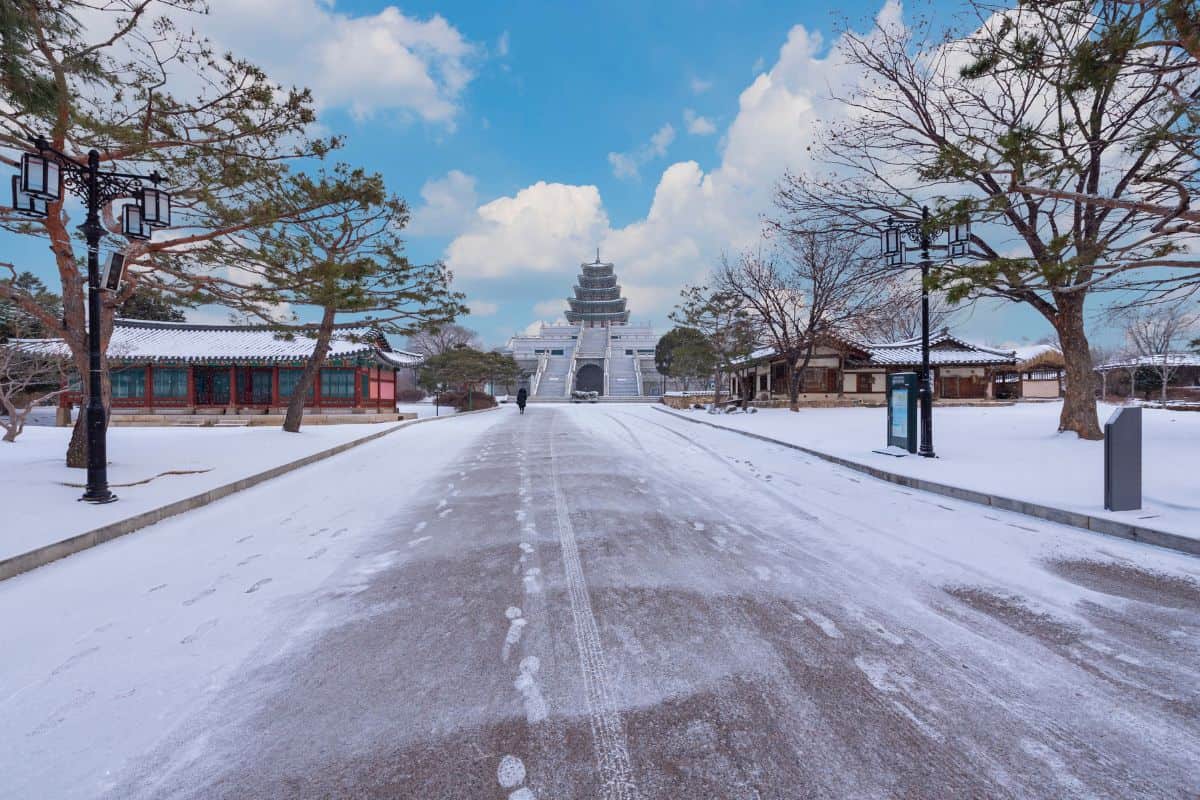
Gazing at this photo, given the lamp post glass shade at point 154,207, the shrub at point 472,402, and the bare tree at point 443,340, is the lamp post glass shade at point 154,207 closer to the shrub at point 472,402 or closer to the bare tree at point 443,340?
the shrub at point 472,402

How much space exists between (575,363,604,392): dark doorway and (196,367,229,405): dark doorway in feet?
132

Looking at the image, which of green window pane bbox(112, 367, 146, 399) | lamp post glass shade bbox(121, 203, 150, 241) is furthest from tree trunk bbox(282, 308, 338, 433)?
green window pane bbox(112, 367, 146, 399)

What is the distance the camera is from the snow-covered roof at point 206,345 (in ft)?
73.5

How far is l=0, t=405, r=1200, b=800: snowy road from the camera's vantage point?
1.85 meters

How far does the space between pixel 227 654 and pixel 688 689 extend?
236 centimetres

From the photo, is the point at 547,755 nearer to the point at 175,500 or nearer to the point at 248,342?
the point at 175,500

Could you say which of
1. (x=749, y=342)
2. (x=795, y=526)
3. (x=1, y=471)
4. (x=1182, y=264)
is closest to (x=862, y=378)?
(x=749, y=342)

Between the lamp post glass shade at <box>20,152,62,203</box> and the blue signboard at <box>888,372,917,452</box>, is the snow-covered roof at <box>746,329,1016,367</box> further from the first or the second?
the lamp post glass shade at <box>20,152,62,203</box>

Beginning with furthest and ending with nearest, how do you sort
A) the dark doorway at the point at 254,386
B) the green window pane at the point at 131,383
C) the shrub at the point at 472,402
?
the shrub at the point at 472,402, the dark doorway at the point at 254,386, the green window pane at the point at 131,383

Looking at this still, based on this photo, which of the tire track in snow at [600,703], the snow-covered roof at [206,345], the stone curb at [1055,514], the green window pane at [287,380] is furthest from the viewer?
the green window pane at [287,380]

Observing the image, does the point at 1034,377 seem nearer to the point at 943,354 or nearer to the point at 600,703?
the point at 943,354

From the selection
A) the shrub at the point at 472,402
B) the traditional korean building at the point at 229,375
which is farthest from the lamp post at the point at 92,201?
the shrub at the point at 472,402

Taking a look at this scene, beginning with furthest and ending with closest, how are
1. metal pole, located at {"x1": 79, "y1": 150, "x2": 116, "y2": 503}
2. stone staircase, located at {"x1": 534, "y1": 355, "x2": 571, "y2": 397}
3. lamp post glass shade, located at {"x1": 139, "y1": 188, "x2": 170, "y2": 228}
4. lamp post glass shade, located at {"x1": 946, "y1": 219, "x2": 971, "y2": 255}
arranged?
Result: stone staircase, located at {"x1": 534, "y1": 355, "x2": 571, "y2": 397}
lamp post glass shade, located at {"x1": 946, "y1": 219, "x2": 971, "y2": 255}
lamp post glass shade, located at {"x1": 139, "y1": 188, "x2": 170, "y2": 228}
metal pole, located at {"x1": 79, "y1": 150, "x2": 116, "y2": 503}

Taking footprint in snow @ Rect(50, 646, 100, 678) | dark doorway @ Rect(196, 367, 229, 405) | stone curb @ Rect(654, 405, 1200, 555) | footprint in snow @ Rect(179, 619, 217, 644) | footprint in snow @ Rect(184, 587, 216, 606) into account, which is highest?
dark doorway @ Rect(196, 367, 229, 405)
